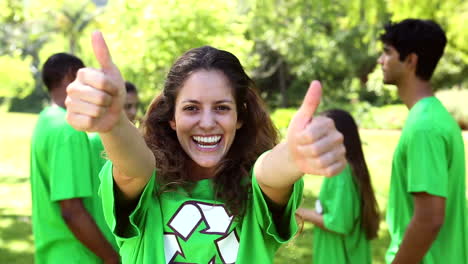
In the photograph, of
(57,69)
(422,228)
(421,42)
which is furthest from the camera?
(57,69)

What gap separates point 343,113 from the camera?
382 centimetres

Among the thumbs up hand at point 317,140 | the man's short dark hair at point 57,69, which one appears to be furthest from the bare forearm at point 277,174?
the man's short dark hair at point 57,69

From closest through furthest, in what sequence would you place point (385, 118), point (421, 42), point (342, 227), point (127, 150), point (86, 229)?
1. point (127, 150)
2. point (86, 229)
3. point (421, 42)
4. point (342, 227)
5. point (385, 118)

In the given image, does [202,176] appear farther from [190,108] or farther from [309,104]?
[309,104]

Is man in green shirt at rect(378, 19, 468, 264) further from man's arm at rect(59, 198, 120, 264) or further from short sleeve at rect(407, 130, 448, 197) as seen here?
man's arm at rect(59, 198, 120, 264)

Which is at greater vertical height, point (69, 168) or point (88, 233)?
point (69, 168)

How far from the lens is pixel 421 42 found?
297 cm

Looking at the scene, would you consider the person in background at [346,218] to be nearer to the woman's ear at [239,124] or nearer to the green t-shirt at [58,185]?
the green t-shirt at [58,185]

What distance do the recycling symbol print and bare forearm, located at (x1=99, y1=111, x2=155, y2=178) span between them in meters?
0.27

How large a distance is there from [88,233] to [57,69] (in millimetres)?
1111

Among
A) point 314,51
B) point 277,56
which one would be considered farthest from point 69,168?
point 277,56

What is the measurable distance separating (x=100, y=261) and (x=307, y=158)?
6.11ft

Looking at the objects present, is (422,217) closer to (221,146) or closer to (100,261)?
(221,146)

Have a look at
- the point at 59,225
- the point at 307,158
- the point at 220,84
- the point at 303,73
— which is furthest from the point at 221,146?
the point at 303,73
